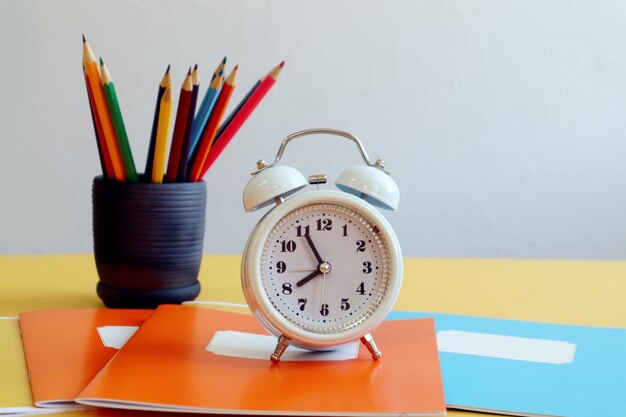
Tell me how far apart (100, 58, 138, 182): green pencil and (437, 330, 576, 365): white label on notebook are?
333 mm

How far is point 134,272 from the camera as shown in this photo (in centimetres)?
81

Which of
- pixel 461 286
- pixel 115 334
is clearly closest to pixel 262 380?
pixel 115 334

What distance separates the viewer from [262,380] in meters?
0.58

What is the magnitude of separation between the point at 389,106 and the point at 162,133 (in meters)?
0.88

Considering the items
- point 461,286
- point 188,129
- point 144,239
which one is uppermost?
point 188,129

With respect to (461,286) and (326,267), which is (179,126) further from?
(461,286)

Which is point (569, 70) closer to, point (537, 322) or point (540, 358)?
point (537, 322)

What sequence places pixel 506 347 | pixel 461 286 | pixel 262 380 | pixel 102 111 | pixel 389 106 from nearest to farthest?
1. pixel 262 380
2. pixel 506 347
3. pixel 102 111
4. pixel 461 286
5. pixel 389 106

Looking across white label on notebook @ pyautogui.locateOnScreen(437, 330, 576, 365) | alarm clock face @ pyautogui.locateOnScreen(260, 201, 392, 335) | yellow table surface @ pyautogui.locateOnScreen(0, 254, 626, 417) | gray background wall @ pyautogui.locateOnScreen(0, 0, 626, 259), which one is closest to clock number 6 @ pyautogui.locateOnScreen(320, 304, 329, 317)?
alarm clock face @ pyautogui.locateOnScreen(260, 201, 392, 335)

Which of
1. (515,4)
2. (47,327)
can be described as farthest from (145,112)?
(47,327)

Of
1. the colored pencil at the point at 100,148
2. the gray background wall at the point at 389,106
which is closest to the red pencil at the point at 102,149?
the colored pencil at the point at 100,148

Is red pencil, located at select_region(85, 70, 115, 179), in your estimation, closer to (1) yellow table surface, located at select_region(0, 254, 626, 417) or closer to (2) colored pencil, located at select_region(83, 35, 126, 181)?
(2) colored pencil, located at select_region(83, 35, 126, 181)

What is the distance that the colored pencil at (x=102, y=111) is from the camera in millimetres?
777

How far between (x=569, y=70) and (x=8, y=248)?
3.70 ft
